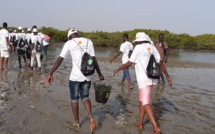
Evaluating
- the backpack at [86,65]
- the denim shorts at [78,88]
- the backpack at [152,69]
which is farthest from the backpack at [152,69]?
the denim shorts at [78,88]

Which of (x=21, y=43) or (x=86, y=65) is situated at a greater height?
(x=21, y=43)

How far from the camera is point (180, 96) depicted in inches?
373

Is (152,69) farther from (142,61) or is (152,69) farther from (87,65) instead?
(87,65)

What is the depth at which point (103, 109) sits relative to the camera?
24.3 ft

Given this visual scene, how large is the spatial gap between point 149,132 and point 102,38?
31932 millimetres

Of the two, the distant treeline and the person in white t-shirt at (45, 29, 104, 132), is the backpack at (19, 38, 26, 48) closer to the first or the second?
the person in white t-shirt at (45, 29, 104, 132)

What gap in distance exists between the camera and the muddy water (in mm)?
5918

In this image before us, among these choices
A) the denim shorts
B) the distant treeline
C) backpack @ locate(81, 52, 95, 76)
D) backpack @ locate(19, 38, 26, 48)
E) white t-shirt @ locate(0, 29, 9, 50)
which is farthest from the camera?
the distant treeline

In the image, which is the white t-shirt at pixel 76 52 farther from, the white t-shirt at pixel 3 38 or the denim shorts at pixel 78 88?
the white t-shirt at pixel 3 38

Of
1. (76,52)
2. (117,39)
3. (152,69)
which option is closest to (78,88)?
(76,52)

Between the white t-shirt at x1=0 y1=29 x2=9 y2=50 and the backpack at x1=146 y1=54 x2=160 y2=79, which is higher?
the white t-shirt at x1=0 y1=29 x2=9 y2=50

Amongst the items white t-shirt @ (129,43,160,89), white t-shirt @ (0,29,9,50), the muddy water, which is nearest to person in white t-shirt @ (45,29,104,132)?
the muddy water

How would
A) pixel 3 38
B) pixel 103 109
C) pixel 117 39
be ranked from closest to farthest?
pixel 103 109, pixel 3 38, pixel 117 39

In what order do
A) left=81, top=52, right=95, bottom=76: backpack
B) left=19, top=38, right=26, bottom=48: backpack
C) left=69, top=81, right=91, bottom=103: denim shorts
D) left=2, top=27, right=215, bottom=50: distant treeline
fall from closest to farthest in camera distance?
1. left=81, top=52, right=95, bottom=76: backpack
2. left=69, top=81, right=91, bottom=103: denim shorts
3. left=19, top=38, right=26, bottom=48: backpack
4. left=2, top=27, right=215, bottom=50: distant treeline
